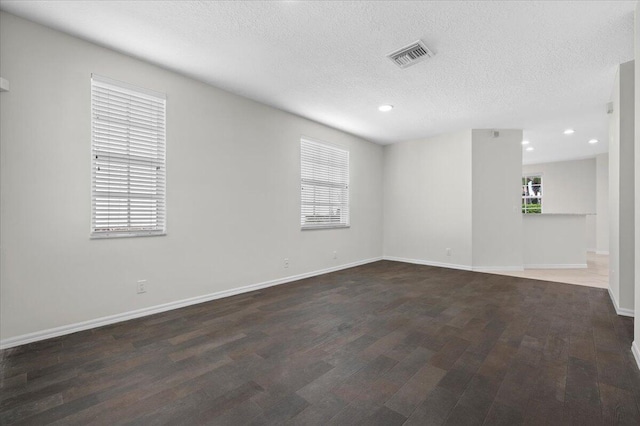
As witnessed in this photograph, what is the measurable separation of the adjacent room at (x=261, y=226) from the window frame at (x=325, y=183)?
0.54 feet

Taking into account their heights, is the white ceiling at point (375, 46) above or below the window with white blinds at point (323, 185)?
above

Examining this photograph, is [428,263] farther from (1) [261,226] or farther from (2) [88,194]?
(2) [88,194]

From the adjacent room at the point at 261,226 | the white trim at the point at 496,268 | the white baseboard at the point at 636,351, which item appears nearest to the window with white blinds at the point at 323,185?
the adjacent room at the point at 261,226

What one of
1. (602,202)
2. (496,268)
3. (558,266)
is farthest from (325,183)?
(602,202)

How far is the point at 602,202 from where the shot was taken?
25.6 ft

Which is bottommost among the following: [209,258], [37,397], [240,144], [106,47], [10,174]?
[37,397]

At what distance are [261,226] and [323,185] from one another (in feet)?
5.34

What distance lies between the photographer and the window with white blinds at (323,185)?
4.99m

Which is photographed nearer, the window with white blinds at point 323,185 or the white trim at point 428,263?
the window with white blinds at point 323,185

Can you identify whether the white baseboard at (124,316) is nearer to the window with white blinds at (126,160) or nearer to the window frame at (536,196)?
the window with white blinds at (126,160)

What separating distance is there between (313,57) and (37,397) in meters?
3.40

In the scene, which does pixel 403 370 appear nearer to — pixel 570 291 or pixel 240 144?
pixel 240 144

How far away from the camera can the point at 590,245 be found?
8.34m

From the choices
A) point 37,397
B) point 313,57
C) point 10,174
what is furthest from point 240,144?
point 37,397
